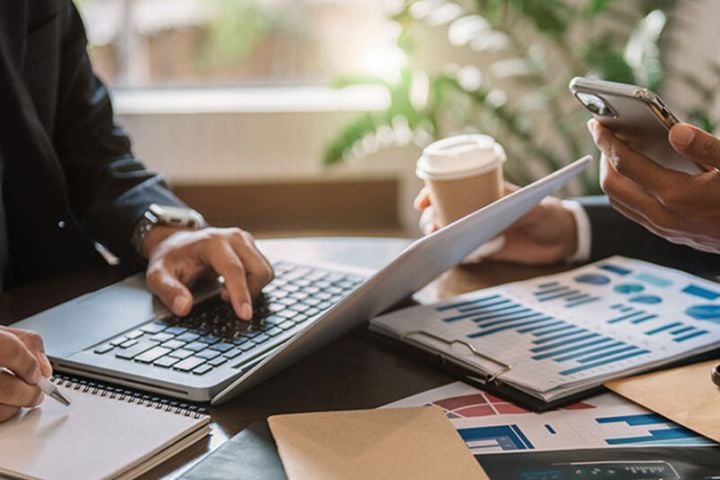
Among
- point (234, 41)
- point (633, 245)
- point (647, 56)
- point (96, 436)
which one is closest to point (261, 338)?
point (96, 436)

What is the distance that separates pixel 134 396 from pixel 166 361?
0.18 feet

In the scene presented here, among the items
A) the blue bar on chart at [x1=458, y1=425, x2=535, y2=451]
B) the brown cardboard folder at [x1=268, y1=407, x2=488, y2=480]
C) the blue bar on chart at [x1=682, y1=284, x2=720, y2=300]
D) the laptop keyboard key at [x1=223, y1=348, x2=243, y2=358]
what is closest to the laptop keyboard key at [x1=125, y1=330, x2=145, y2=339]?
the laptop keyboard key at [x1=223, y1=348, x2=243, y2=358]

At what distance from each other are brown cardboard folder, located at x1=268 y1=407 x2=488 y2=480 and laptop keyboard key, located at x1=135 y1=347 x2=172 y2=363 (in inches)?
6.3

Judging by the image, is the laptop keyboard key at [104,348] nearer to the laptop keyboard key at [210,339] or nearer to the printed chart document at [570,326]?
the laptop keyboard key at [210,339]

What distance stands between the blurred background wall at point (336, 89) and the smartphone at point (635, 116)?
1.83 meters

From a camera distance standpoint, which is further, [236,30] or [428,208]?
[236,30]

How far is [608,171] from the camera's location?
1.00 meters

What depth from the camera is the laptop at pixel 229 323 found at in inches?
32.7

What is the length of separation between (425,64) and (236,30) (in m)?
0.75

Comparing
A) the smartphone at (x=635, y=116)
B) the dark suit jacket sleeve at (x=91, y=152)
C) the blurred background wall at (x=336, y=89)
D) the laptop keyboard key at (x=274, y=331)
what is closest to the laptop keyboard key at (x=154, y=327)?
the laptop keyboard key at (x=274, y=331)

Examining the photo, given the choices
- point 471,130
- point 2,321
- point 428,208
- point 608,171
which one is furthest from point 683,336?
point 471,130

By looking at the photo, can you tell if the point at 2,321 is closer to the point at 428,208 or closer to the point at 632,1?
the point at 428,208

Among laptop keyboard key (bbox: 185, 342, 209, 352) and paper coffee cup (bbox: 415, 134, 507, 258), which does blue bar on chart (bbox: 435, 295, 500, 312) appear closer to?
paper coffee cup (bbox: 415, 134, 507, 258)

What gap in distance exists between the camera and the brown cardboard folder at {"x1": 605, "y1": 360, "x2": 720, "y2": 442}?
0.78 meters
